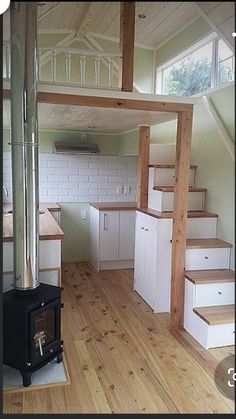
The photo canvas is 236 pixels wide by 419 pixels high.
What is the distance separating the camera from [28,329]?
187 cm

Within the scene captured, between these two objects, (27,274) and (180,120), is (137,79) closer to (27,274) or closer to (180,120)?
(180,120)

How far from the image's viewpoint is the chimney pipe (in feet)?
4.66

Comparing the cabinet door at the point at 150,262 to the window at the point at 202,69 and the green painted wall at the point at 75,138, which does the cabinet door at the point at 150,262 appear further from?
the green painted wall at the point at 75,138

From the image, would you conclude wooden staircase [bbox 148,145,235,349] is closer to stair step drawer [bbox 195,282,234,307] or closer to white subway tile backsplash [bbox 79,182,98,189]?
stair step drawer [bbox 195,282,234,307]

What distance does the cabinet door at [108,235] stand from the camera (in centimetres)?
397

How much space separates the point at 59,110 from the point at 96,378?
2.11 metres

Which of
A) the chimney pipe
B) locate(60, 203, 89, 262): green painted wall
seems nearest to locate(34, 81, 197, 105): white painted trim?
the chimney pipe

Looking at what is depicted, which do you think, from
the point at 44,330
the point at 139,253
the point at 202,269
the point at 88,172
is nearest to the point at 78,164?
the point at 88,172

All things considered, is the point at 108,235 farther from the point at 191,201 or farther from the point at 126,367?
the point at 126,367

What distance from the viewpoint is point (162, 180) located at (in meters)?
3.21

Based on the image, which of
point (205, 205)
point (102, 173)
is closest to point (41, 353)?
point (205, 205)

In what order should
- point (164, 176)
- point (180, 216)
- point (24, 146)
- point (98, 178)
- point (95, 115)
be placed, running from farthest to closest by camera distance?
1. point (98, 178)
2. point (164, 176)
3. point (95, 115)
4. point (180, 216)
5. point (24, 146)

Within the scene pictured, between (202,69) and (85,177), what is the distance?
8.11 feet

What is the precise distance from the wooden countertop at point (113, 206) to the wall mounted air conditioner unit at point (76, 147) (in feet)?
2.40
